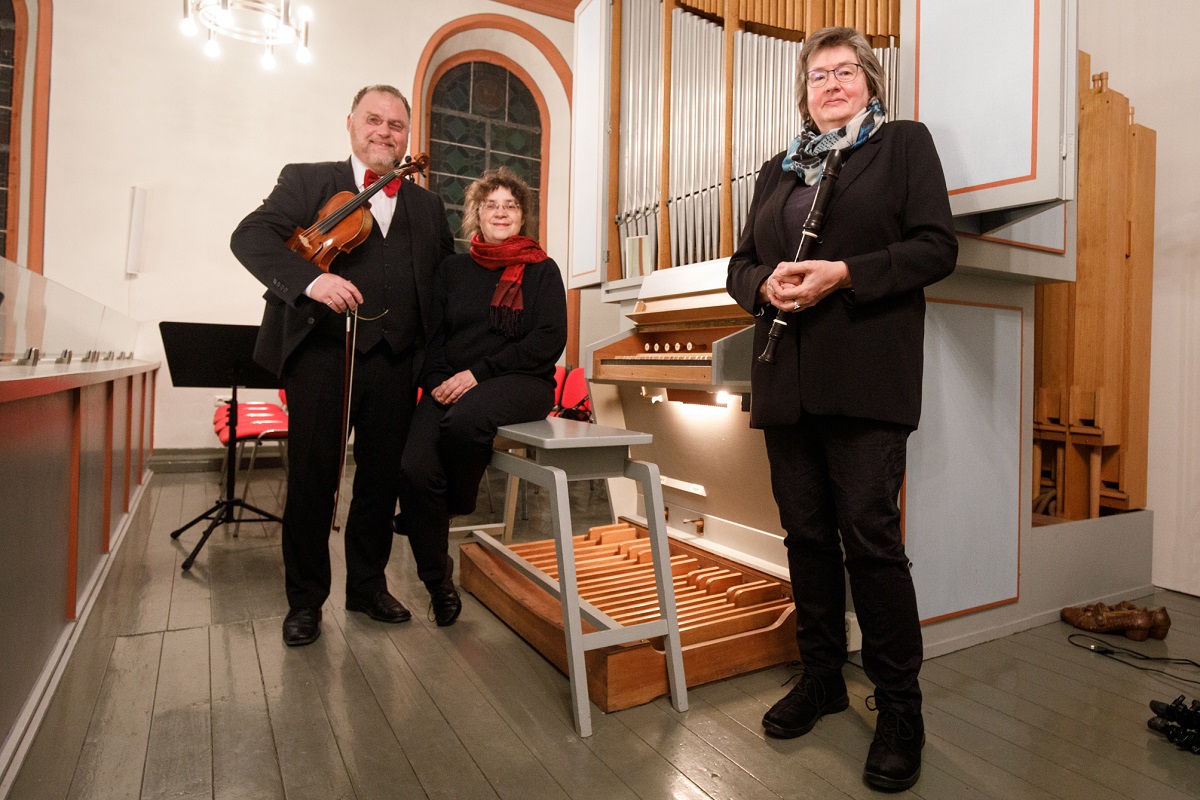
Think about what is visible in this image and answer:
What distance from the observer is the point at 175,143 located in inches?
224

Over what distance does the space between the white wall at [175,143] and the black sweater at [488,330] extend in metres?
3.96

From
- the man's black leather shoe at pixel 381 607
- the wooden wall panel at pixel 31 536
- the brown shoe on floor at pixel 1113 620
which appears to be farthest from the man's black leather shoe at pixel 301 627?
the brown shoe on floor at pixel 1113 620

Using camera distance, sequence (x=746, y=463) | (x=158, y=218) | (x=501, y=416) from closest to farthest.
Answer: (x=501, y=416) → (x=746, y=463) → (x=158, y=218)

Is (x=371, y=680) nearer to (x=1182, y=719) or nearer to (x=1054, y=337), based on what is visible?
(x=1182, y=719)

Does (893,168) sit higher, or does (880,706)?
(893,168)

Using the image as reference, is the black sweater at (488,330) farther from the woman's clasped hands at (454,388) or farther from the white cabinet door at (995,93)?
the white cabinet door at (995,93)

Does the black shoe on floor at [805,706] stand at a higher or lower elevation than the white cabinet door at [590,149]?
lower

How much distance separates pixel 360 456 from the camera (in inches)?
98.1

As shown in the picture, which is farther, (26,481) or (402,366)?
(402,366)

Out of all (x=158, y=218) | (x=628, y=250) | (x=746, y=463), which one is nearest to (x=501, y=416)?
(x=746, y=463)

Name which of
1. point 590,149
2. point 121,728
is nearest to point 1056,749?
point 121,728

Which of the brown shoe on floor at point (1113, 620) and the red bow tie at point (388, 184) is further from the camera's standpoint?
the brown shoe on floor at point (1113, 620)

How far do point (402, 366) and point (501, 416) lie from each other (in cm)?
40

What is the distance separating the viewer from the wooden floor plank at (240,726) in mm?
1537
